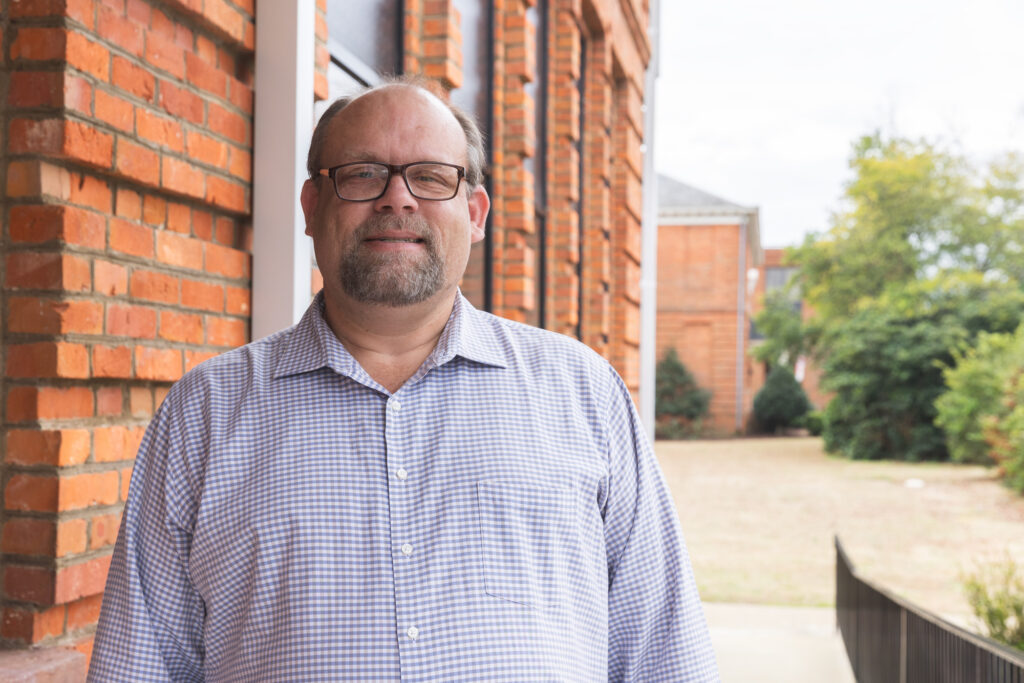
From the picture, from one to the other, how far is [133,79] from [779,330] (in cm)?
3922

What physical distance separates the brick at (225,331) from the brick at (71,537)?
65 cm

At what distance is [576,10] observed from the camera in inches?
297

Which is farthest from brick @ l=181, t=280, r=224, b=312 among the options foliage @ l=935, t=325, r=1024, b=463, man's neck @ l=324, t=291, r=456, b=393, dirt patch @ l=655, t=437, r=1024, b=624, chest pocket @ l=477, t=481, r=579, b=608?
foliage @ l=935, t=325, r=1024, b=463

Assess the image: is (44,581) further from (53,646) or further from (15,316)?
(15,316)

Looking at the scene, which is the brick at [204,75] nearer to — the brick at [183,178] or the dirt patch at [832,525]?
the brick at [183,178]

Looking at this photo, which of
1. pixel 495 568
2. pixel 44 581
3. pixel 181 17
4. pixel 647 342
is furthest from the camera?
pixel 647 342

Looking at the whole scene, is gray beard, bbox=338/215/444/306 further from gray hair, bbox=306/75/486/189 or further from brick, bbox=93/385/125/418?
brick, bbox=93/385/125/418

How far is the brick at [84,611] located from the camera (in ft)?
7.51

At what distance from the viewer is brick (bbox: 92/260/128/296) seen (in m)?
2.30

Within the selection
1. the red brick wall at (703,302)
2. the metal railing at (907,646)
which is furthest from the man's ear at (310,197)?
the red brick wall at (703,302)

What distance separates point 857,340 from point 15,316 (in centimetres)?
3193

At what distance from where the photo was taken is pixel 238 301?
292 cm

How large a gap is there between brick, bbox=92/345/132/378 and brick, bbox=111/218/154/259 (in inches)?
9.1

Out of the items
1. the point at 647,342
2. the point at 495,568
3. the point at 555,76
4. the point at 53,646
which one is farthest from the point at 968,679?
the point at 647,342
